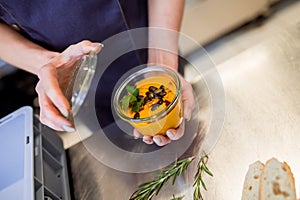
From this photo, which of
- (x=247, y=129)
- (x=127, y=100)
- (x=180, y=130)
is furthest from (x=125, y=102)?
(x=247, y=129)

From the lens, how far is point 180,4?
0.66m

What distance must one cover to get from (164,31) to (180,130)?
0.21 m

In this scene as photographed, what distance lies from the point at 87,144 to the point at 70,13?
0.27 m

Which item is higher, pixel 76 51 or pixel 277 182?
pixel 76 51

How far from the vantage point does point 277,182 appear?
438mm

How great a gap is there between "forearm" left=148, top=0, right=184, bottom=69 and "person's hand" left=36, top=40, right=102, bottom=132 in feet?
0.40

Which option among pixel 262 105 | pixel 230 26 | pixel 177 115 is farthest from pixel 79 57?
pixel 230 26

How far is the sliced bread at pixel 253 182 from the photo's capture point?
0.46m

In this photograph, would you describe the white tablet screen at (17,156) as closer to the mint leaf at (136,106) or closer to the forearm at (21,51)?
the forearm at (21,51)

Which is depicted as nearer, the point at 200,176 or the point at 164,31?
the point at 200,176

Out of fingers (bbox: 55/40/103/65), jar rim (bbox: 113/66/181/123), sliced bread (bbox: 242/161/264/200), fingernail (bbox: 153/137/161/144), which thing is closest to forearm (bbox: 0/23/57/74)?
fingers (bbox: 55/40/103/65)

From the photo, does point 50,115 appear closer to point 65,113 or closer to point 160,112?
point 65,113

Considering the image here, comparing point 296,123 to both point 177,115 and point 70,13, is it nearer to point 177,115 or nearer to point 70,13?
point 177,115

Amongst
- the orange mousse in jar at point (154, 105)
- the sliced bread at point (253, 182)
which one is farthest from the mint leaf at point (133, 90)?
the sliced bread at point (253, 182)
